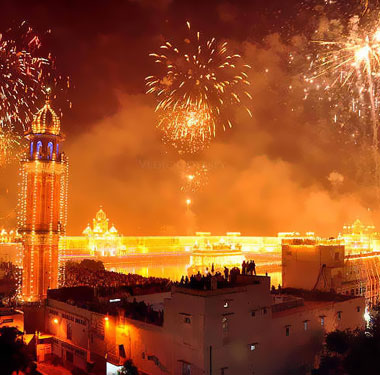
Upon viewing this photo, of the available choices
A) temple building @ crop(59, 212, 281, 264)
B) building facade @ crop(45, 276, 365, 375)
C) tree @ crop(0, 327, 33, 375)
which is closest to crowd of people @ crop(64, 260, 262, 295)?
building facade @ crop(45, 276, 365, 375)

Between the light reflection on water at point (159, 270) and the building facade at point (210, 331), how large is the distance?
2754 centimetres

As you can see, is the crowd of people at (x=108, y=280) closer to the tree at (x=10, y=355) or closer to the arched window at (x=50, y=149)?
the arched window at (x=50, y=149)

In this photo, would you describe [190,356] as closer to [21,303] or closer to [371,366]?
[371,366]

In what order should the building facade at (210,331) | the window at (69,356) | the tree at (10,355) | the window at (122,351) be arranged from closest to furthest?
the building facade at (210,331) → the tree at (10,355) → the window at (122,351) → the window at (69,356)

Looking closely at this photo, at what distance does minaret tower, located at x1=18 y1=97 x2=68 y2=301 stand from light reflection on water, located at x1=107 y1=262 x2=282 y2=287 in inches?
900

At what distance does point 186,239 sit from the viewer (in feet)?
234

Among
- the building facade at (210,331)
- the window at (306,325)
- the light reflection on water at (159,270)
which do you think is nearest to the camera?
the building facade at (210,331)

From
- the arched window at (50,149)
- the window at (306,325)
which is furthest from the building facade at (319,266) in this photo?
the arched window at (50,149)

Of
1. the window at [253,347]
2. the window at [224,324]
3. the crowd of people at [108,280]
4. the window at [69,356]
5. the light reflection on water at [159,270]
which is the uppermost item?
the window at [224,324]

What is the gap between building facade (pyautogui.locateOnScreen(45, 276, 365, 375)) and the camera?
15.9 m

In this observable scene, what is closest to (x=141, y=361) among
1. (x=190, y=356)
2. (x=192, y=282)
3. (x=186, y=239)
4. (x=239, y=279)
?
(x=190, y=356)

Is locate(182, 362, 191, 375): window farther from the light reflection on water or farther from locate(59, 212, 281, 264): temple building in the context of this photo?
locate(59, 212, 281, 264): temple building

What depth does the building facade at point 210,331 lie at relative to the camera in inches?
627

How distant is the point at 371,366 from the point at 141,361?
31.2ft
